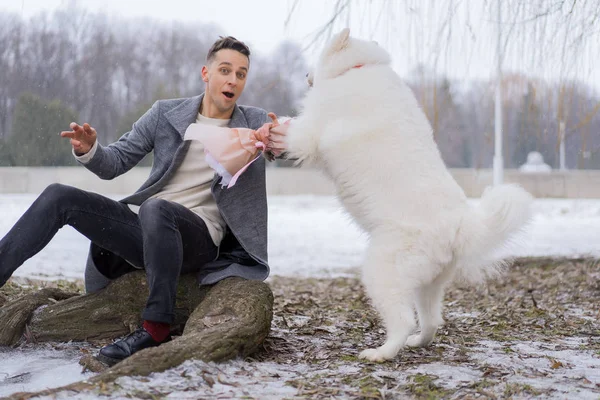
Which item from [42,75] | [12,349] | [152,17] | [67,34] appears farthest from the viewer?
[152,17]

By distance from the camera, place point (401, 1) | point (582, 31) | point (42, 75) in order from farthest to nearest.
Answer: point (42, 75) → point (582, 31) → point (401, 1)

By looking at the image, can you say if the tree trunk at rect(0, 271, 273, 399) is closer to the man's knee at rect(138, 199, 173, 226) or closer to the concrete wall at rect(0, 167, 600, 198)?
the man's knee at rect(138, 199, 173, 226)

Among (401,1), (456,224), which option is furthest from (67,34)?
(456,224)

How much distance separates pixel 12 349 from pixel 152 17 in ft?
26.9

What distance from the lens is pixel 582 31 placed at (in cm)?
417

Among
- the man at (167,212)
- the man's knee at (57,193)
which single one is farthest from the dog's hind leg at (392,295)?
the man's knee at (57,193)

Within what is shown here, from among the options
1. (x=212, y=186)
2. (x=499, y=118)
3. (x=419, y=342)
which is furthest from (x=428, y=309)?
(x=499, y=118)

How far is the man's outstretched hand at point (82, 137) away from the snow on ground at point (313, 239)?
2.62 m

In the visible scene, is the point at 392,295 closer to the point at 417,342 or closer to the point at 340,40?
the point at 417,342

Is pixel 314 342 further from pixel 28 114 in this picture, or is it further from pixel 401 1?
pixel 28 114

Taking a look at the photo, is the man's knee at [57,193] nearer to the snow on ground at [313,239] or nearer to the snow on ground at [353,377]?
the snow on ground at [353,377]

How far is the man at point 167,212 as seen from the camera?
2646 millimetres

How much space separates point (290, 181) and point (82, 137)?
11.1 meters

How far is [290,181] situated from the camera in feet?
45.5
